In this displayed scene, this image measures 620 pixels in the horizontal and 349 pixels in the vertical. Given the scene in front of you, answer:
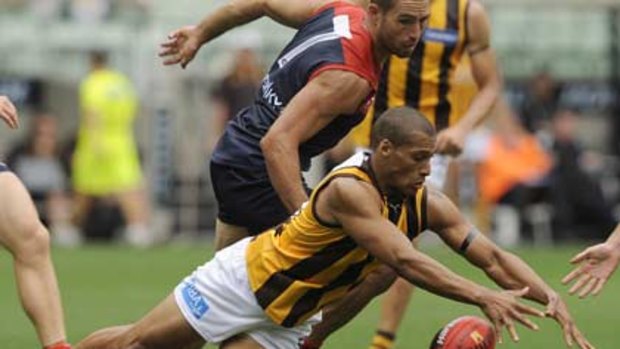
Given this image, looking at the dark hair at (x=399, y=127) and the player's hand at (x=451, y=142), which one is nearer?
the dark hair at (x=399, y=127)

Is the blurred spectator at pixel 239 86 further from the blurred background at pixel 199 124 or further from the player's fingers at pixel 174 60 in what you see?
the player's fingers at pixel 174 60

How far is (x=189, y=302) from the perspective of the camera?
9.65 meters

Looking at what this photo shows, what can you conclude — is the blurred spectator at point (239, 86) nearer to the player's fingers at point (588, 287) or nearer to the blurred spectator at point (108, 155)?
the blurred spectator at point (108, 155)

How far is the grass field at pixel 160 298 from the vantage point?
43.3 feet

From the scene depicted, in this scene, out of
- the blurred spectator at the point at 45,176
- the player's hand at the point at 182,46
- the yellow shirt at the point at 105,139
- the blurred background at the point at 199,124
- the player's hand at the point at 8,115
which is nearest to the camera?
the player's hand at the point at 8,115

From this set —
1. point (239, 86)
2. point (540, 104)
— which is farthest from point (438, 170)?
point (540, 104)

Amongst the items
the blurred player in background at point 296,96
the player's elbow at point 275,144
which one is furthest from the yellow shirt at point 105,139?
the player's elbow at point 275,144

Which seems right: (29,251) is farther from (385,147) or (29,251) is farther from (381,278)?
(385,147)

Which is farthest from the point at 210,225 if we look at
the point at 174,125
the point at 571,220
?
the point at 571,220

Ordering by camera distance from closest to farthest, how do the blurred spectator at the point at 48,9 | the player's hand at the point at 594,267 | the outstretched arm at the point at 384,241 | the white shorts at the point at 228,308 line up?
the outstretched arm at the point at 384,241 → the white shorts at the point at 228,308 → the player's hand at the point at 594,267 → the blurred spectator at the point at 48,9

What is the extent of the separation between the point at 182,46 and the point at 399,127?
2244 mm

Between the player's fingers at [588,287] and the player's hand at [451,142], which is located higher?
the player's fingers at [588,287]

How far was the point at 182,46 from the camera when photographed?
11.0 m

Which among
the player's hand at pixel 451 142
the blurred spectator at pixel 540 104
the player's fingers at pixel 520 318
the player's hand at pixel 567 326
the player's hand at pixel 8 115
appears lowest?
the blurred spectator at pixel 540 104
